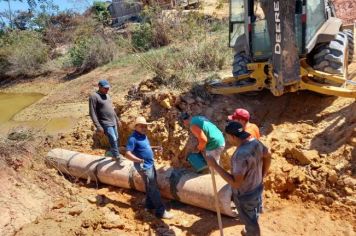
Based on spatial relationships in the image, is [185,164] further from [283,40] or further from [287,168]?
[283,40]

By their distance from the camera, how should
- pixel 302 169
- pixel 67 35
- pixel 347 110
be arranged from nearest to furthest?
pixel 302 169, pixel 347 110, pixel 67 35

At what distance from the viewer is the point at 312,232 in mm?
5145

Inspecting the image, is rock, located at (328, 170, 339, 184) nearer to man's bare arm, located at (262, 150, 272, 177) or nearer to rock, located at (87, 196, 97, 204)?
man's bare arm, located at (262, 150, 272, 177)

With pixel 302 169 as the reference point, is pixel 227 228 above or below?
below

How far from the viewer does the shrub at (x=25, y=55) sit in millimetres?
21156

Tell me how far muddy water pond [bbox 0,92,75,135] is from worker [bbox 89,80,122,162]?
11.9ft

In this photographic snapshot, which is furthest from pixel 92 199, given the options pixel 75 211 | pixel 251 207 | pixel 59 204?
pixel 251 207

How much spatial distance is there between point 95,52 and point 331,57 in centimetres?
1285

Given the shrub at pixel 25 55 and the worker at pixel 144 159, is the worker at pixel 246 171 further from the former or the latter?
the shrub at pixel 25 55

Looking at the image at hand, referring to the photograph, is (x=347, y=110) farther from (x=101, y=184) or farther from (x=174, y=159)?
(x=101, y=184)

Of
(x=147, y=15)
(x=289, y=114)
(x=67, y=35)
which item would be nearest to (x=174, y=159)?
(x=289, y=114)

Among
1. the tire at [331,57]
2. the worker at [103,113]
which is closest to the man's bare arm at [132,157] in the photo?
the worker at [103,113]

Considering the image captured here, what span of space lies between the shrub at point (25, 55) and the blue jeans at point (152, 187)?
16577mm

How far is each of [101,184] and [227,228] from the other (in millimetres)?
2817
